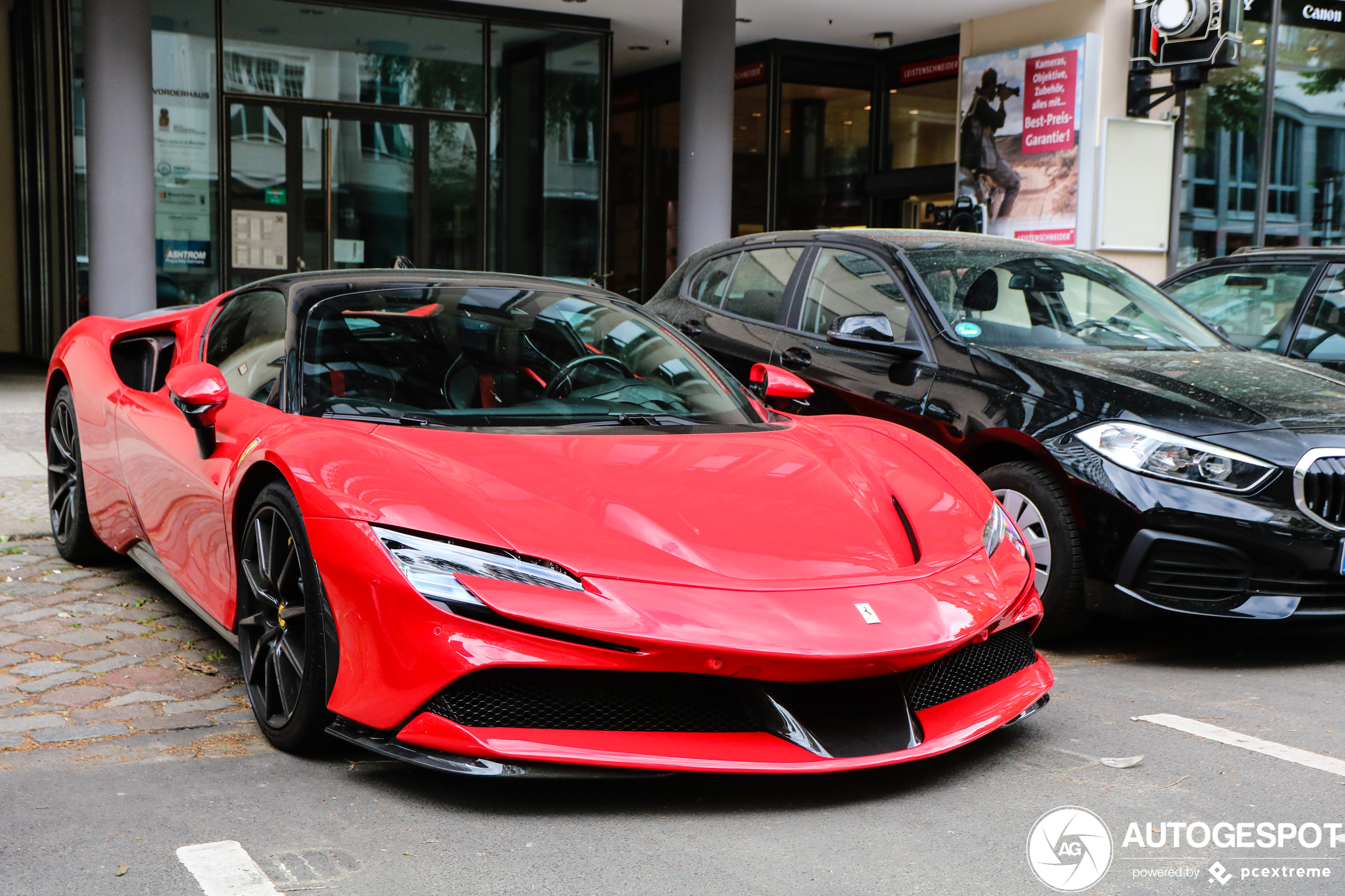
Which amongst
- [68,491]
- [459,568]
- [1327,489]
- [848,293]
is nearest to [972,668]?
[459,568]

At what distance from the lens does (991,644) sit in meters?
3.47

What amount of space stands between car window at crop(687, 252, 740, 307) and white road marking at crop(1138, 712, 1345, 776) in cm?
347

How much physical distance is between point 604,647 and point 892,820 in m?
0.77

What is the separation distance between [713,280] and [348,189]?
9.23 metres

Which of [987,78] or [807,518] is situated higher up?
[987,78]

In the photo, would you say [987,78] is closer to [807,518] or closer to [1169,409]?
[1169,409]

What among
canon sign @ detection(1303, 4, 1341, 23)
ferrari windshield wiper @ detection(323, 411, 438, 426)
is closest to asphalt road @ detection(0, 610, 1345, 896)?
ferrari windshield wiper @ detection(323, 411, 438, 426)

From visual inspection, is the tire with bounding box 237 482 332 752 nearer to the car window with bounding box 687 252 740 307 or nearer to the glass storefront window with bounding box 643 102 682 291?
the car window with bounding box 687 252 740 307

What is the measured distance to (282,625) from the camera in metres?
3.48

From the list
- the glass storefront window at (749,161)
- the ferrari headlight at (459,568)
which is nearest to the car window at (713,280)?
the ferrari headlight at (459,568)

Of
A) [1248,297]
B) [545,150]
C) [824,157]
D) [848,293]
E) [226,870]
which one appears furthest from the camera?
[824,157]

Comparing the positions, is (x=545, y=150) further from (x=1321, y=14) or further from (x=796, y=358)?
(x=796, y=358)

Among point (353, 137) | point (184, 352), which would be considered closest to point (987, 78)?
point (353, 137)

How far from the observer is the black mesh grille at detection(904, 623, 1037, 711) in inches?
128
